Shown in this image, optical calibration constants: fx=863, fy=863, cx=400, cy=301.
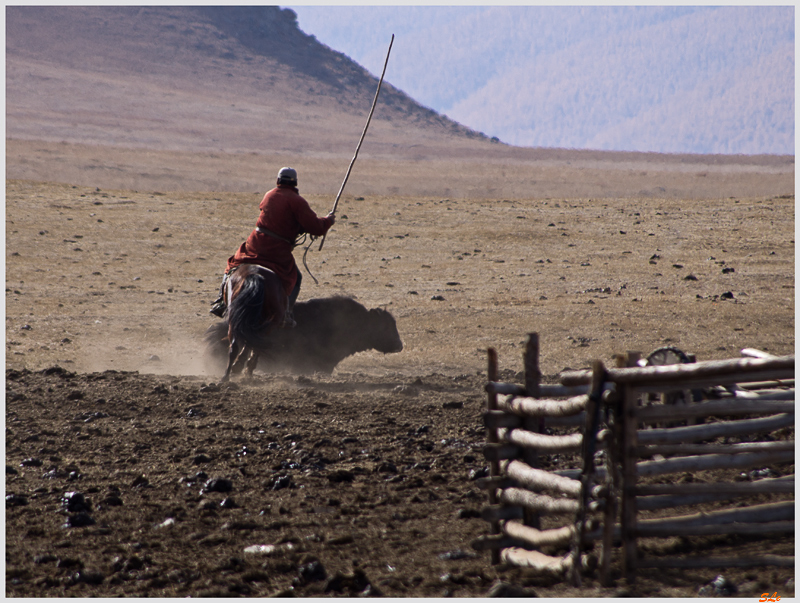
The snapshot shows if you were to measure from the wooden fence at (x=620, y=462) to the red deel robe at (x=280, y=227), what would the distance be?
4734 mm

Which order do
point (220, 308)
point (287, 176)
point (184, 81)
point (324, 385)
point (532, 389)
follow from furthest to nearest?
point (184, 81), point (220, 308), point (287, 176), point (324, 385), point (532, 389)

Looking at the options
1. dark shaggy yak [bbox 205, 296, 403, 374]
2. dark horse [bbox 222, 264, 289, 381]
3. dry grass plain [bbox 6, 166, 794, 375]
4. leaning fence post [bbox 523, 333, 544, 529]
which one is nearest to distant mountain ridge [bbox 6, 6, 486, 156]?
dry grass plain [bbox 6, 166, 794, 375]

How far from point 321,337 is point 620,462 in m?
6.32

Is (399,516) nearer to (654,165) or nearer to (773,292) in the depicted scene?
(773,292)

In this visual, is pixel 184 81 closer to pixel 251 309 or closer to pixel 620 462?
pixel 251 309

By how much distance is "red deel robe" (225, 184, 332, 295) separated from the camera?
877cm

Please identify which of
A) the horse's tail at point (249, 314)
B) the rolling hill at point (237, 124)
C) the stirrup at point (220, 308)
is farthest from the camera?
the rolling hill at point (237, 124)

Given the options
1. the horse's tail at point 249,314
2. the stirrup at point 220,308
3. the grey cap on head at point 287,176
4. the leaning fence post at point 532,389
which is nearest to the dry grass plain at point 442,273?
the stirrup at point 220,308

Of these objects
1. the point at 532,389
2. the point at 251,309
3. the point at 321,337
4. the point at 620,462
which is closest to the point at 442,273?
the point at 321,337

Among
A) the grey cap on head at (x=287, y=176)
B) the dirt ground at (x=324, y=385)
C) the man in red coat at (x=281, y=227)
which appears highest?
the grey cap on head at (x=287, y=176)

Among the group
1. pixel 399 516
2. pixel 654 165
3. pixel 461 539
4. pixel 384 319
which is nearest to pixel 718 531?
pixel 461 539

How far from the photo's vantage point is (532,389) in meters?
4.27

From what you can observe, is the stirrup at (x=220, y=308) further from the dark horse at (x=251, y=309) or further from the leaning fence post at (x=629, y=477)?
the leaning fence post at (x=629, y=477)

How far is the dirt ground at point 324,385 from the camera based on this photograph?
421cm
